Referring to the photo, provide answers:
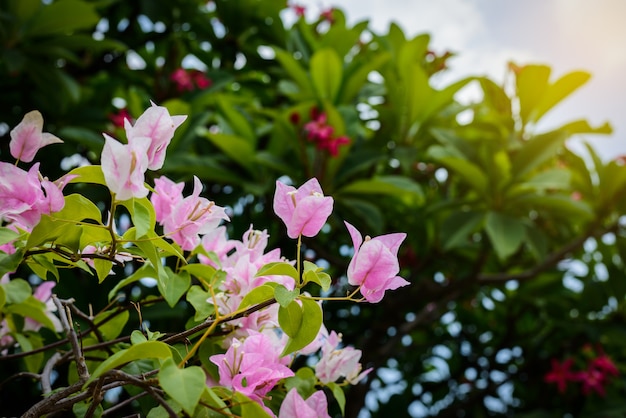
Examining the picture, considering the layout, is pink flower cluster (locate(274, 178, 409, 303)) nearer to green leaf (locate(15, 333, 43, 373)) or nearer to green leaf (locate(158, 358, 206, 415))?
green leaf (locate(158, 358, 206, 415))

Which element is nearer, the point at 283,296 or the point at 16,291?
the point at 283,296

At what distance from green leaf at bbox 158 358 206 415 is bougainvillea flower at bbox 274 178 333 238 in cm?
16

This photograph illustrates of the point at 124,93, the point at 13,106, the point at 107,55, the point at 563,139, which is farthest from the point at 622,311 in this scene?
the point at 13,106

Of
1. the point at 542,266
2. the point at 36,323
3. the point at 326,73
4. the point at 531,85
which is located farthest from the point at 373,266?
the point at 531,85

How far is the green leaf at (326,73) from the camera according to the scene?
1.63m

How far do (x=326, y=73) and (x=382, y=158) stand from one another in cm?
29

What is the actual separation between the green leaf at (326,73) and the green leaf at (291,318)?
115cm

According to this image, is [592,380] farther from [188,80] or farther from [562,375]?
[188,80]

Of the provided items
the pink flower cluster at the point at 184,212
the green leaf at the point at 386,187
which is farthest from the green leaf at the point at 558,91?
the pink flower cluster at the point at 184,212

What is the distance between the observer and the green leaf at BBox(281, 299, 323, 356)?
54 centimetres

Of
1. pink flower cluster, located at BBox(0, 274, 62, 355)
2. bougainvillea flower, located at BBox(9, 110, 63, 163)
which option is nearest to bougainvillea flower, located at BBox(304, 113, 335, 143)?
pink flower cluster, located at BBox(0, 274, 62, 355)

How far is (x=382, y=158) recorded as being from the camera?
1.58 m

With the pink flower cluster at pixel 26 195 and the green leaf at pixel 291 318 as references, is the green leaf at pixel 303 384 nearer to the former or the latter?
the green leaf at pixel 291 318

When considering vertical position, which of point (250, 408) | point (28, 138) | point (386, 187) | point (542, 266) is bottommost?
point (542, 266)
